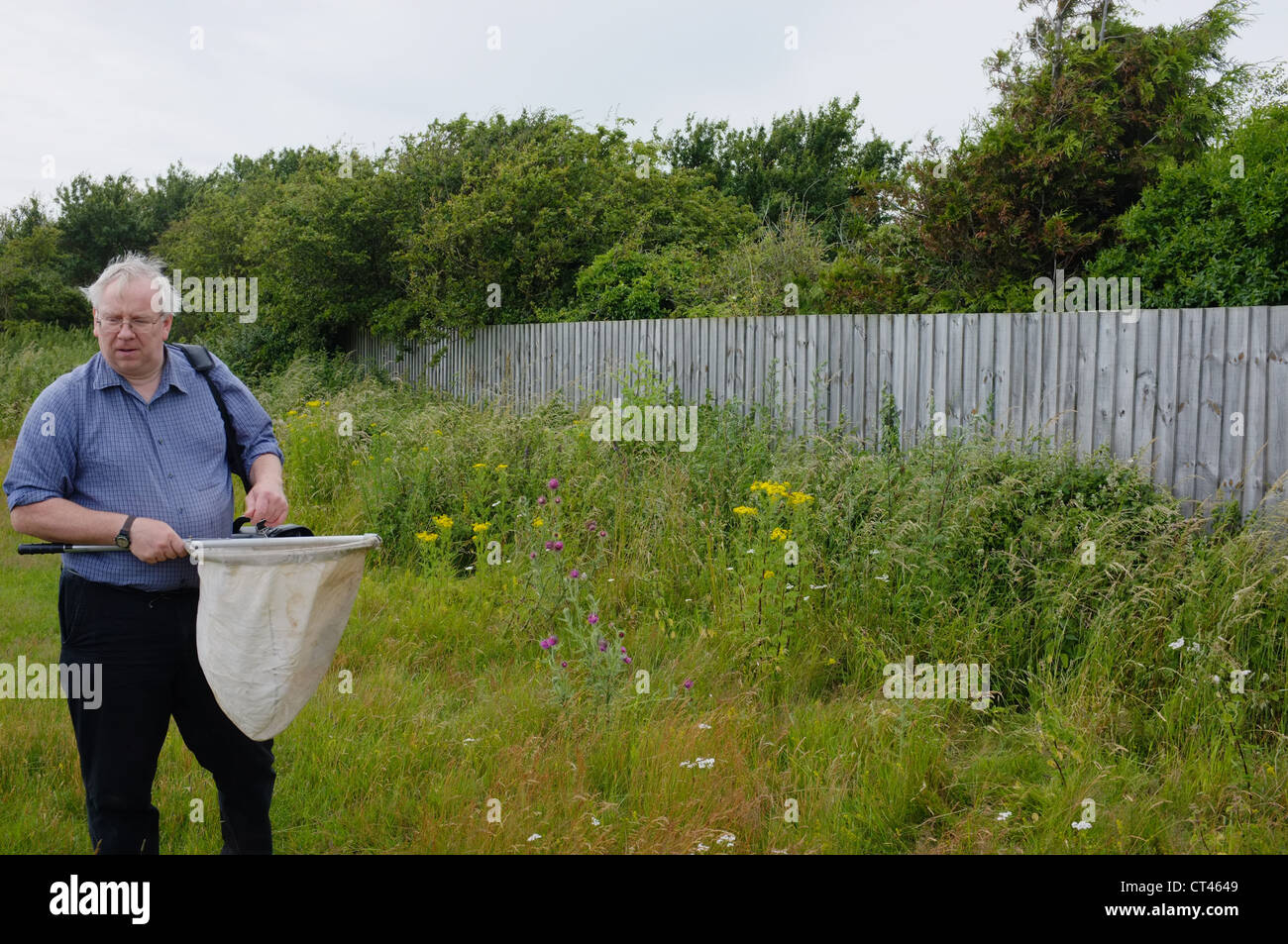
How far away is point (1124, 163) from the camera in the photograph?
961 cm

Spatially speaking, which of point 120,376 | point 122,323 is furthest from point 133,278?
point 120,376

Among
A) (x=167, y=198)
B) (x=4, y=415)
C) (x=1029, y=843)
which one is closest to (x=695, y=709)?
(x=1029, y=843)

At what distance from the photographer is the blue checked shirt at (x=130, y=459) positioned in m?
2.67

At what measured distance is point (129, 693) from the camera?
2691 millimetres

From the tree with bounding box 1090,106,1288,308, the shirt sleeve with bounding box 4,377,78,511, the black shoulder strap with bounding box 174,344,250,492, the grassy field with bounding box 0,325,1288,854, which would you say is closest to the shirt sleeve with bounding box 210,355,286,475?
the black shoulder strap with bounding box 174,344,250,492

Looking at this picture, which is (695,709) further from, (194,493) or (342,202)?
(342,202)

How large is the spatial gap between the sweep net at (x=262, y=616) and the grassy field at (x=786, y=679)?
2.99ft

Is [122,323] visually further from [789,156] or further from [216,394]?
[789,156]

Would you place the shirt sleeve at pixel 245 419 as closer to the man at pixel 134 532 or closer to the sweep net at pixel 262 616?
the man at pixel 134 532

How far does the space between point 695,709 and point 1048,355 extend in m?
3.79

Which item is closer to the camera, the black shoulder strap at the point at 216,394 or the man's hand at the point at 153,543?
the man's hand at the point at 153,543

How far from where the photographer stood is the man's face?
108 inches

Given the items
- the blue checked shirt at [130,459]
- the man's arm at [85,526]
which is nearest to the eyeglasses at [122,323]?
the blue checked shirt at [130,459]

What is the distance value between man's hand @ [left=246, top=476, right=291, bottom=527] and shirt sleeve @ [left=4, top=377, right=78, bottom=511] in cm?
48
